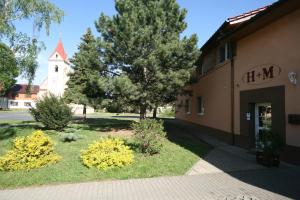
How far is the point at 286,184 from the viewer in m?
6.57

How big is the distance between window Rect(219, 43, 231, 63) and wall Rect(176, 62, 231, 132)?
0.44 meters

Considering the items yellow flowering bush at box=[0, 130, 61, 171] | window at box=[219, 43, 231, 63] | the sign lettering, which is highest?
window at box=[219, 43, 231, 63]

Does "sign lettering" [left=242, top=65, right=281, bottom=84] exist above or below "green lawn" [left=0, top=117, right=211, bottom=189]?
above

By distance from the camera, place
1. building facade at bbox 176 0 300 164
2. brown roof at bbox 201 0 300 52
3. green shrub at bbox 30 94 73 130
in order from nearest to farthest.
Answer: brown roof at bbox 201 0 300 52 < building facade at bbox 176 0 300 164 < green shrub at bbox 30 94 73 130

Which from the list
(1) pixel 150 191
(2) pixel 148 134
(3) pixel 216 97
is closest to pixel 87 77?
(3) pixel 216 97

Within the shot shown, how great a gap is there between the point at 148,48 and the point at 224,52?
417 cm

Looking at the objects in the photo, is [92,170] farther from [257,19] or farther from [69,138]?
[257,19]

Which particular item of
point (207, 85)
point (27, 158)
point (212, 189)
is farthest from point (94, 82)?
point (212, 189)

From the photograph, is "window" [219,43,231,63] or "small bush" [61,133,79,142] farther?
"window" [219,43,231,63]

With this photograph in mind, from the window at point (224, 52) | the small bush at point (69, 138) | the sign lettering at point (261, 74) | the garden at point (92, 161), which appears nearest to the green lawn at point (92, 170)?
the garden at point (92, 161)

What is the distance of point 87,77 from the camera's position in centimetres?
1731

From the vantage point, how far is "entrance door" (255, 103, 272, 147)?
1053 cm

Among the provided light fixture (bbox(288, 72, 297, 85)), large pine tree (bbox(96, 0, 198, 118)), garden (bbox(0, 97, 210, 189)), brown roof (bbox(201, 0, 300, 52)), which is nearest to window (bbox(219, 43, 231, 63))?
brown roof (bbox(201, 0, 300, 52))

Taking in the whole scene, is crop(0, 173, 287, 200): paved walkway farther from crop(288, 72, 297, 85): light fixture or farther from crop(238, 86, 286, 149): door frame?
crop(288, 72, 297, 85): light fixture
